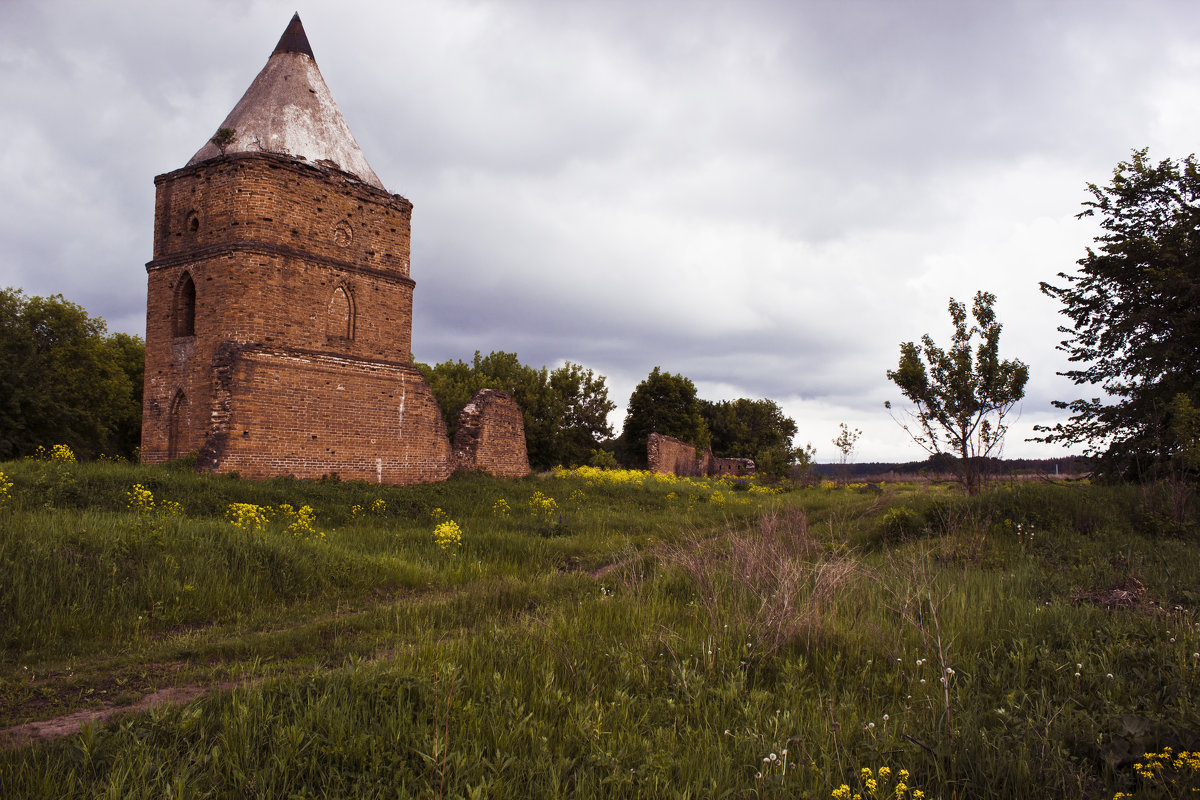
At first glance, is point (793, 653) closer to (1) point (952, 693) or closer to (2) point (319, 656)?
(1) point (952, 693)

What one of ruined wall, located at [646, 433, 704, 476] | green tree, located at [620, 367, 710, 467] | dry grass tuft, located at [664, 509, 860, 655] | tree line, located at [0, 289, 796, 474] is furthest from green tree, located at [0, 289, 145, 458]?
green tree, located at [620, 367, 710, 467]

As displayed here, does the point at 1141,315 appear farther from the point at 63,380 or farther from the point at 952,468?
the point at 63,380

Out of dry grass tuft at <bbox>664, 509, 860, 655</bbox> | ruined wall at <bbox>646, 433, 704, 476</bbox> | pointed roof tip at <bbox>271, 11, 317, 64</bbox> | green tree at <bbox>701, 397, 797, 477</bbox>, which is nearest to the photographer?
dry grass tuft at <bbox>664, 509, 860, 655</bbox>

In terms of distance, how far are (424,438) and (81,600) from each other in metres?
11.8

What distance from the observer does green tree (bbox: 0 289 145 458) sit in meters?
23.0

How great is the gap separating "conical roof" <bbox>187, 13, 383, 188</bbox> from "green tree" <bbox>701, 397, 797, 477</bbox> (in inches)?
1385

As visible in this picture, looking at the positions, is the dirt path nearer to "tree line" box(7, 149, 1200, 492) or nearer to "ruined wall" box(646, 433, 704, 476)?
"tree line" box(7, 149, 1200, 492)

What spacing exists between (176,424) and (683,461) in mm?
26178

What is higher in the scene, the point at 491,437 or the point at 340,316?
the point at 340,316

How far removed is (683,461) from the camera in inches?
1446

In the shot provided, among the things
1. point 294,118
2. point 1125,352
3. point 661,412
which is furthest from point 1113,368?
point 661,412

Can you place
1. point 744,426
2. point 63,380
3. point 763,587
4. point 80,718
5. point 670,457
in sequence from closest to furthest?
point 80,718, point 763,587, point 63,380, point 670,457, point 744,426

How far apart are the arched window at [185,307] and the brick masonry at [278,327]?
0.02 meters

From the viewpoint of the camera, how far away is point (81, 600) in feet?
18.3
